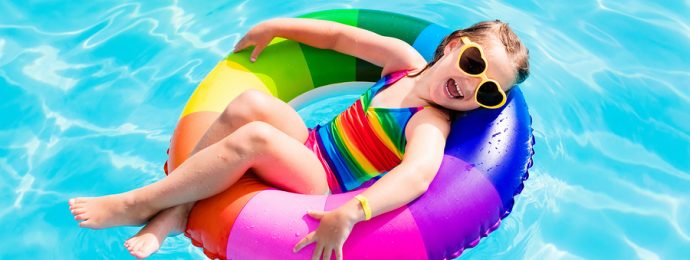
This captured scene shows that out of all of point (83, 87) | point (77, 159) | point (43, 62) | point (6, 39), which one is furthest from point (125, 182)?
point (6, 39)

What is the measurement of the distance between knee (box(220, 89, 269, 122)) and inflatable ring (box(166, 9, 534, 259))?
0.64 feet

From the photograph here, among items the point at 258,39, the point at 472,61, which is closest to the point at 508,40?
the point at 472,61

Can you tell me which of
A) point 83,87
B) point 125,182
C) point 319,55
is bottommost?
point 125,182

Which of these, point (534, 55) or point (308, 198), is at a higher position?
point (308, 198)

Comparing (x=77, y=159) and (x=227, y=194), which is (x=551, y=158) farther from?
(x=77, y=159)

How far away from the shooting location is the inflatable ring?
7.97 feet

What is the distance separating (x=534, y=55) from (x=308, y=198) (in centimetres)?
226

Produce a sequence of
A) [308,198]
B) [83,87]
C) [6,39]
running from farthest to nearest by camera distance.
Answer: [6,39] < [83,87] < [308,198]

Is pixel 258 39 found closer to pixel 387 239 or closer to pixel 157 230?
pixel 157 230

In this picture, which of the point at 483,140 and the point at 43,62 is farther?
the point at 43,62

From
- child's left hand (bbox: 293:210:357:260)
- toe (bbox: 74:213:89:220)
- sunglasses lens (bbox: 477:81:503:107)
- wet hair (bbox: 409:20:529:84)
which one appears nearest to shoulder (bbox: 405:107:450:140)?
sunglasses lens (bbox: 477:81:503:107)

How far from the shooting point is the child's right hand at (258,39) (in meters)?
3.23

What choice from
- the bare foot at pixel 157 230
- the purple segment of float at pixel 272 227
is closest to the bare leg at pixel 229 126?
the bare foot at pixel 157 230

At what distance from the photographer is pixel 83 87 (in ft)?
13.4
